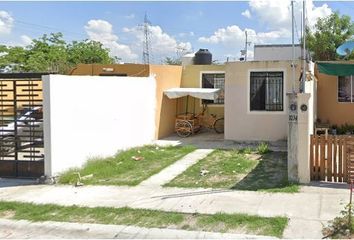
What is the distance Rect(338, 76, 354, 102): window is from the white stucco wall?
24.3ft

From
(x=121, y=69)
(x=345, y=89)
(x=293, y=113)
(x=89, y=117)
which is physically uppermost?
(x=121, y=69)

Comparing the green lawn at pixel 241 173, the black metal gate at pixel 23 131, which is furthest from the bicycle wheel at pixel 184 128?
the black metal gate at pixel 23 131

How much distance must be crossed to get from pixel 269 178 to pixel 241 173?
30.1 inches

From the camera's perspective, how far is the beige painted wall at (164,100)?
16156mm

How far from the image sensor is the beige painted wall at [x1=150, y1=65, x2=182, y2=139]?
1616cm

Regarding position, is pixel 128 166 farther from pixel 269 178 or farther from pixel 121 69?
pixel 121 69

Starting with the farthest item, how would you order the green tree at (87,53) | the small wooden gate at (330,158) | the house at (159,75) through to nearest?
the green tree at (87,53) → the house at (159,75) → the small wooden gate at (330,158)

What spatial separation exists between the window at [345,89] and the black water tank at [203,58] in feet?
18.4

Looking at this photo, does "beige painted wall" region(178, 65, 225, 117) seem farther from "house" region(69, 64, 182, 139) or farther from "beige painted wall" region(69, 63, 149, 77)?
"beige painted wall" region(69, 63, 149, 77)

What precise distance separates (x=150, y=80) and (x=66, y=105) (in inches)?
228

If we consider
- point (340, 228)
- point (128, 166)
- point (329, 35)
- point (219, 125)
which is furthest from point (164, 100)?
point (329, 35)

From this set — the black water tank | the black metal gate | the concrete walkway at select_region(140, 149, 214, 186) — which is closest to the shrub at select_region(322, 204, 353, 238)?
the concrete walkway at select_region(140, 149, 214, 186)

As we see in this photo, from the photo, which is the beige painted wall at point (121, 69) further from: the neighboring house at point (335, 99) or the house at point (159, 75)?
the neighboring house at point (335, 99)

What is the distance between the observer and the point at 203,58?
19.0 metres
